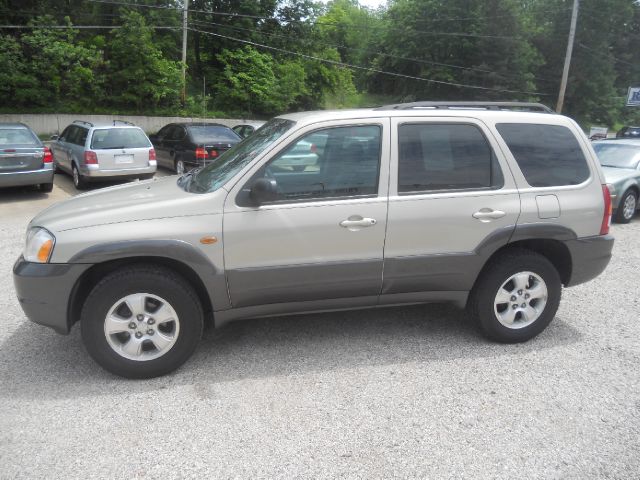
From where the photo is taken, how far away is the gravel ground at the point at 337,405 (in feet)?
9.21

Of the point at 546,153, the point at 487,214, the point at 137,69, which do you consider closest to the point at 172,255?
the point at 487,214

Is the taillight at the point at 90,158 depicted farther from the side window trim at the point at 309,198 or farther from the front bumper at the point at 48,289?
the side window trim at the point at 309,198

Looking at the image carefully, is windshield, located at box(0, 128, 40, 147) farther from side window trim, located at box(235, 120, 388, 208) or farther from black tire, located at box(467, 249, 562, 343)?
black tire, located at box(467, 249, 562, 343)

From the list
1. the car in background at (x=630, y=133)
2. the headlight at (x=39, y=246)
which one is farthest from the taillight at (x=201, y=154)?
the car in background at (x=630, y=133)

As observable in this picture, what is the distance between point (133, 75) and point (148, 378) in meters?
27.2

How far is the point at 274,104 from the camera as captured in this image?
Result: 103ft

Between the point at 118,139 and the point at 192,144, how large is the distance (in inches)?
69.1

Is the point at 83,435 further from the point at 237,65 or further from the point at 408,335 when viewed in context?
the point at 237,65

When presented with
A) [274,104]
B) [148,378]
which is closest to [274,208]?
[148,378]

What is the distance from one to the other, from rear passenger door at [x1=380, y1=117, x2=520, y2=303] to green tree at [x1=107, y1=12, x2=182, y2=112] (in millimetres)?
26205

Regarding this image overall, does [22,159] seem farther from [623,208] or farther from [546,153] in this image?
[623,208]

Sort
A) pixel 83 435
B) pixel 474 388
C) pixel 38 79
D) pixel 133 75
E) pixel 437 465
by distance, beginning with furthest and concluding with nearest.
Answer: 1. pixel 133 75
2. pixel 38 79
3. pixel 474 388
4. pixel 83 435
5. pixel 437 465

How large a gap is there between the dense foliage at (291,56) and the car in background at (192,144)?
14.5 metres

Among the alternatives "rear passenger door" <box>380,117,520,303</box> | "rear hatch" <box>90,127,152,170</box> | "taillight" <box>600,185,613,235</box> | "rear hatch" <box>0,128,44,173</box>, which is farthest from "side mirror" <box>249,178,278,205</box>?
"rear hatch" <box>90,127,152,170</box>
